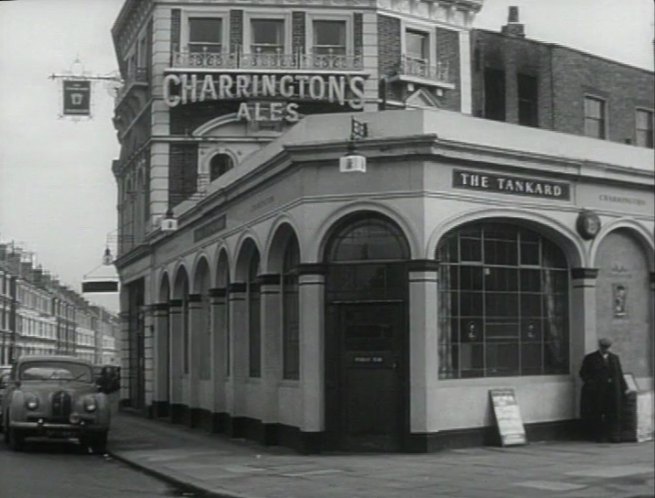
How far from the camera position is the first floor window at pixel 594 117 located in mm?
4773

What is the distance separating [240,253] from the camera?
17.7 metres

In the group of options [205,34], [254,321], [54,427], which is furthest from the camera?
[205,34]

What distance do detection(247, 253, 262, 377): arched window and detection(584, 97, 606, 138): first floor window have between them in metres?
12.5

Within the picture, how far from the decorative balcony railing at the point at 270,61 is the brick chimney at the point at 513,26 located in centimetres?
1445

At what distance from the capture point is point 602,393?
757cm

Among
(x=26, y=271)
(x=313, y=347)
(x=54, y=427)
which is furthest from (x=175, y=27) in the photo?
(x=26, y=271)

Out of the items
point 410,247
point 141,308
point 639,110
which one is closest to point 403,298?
point 410,247

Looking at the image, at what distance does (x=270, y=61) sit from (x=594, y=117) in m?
16.0

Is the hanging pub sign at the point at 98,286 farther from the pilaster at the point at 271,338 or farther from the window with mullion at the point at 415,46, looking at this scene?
the window with mullion at the point at 415,46

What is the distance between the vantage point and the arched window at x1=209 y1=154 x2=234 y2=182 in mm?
20016

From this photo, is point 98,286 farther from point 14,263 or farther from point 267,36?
point 267,36

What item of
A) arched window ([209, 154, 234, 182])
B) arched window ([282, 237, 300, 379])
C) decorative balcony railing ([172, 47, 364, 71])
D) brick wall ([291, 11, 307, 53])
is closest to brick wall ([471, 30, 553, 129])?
arched window ([282, 237, 300, 379])

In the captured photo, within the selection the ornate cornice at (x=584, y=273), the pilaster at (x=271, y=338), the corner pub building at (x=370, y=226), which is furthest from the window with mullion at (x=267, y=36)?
the ornate cornice at (x=584, y=273)

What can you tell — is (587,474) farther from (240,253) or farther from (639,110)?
(240,253)
